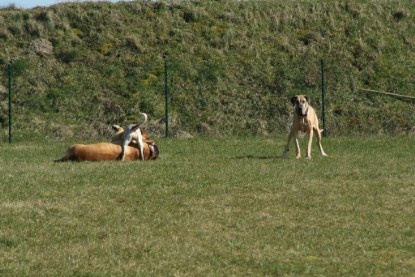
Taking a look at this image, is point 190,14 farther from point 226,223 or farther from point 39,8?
point 226,223

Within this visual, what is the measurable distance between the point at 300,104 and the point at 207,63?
14.6m

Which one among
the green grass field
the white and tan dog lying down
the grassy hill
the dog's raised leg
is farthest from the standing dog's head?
the grassy hill

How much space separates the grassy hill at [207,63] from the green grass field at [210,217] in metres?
11.6

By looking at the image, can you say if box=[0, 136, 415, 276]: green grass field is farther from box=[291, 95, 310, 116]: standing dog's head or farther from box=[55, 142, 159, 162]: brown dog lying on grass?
box=[291, 95, 310, 116]: standing dog's head

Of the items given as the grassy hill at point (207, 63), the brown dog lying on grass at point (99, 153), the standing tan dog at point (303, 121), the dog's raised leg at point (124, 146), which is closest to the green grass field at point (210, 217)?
the brown dog lying on grass at point (99, 153)

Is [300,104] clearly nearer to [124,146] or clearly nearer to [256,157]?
[256,157]

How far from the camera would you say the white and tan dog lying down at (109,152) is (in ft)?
58.2

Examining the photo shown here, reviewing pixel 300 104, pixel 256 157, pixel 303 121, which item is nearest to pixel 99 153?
pixel 256 157

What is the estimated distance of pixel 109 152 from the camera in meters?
18.0

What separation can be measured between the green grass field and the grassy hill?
1164 centimetres

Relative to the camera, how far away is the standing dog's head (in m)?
18.5

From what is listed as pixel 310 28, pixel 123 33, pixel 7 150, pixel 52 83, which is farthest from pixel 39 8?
pixel 7 150

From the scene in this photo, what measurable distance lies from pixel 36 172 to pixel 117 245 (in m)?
6.67

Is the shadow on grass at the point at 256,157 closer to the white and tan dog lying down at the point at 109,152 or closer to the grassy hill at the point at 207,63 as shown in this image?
the white and tan dog lying down at the point at 109,152
